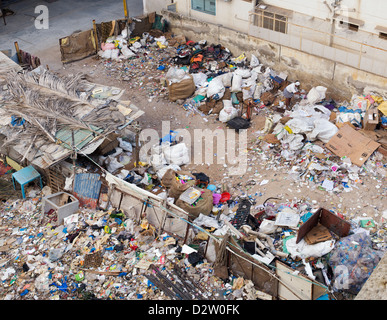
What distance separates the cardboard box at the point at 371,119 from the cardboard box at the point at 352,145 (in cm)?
35

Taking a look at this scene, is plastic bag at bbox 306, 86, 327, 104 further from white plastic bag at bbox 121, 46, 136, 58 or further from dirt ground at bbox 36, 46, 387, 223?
white plastic bag at bbox 121, 46, 136, 58

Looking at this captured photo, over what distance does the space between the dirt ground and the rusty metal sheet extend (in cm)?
90

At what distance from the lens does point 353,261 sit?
8.24 metres

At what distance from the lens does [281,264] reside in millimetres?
7793

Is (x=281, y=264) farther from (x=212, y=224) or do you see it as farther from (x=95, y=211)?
(x=95, y=211)

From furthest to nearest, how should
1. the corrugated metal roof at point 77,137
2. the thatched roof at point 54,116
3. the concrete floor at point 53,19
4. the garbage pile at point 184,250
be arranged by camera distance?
the concrete floor at point 53,19 < the thatched roof at point 54,116 < the corrugated metal roof at point 77,137 < the garbage pile at point 184,250

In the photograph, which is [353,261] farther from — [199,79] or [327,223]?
[199,79]

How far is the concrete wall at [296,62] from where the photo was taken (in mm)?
12508

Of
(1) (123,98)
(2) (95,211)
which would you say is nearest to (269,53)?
(1) (123,98)

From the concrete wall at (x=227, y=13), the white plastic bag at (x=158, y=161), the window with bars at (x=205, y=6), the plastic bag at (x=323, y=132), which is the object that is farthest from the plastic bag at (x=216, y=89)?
the window with bars at (x=205, y=6)

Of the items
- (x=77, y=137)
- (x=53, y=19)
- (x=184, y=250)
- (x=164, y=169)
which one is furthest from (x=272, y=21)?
(x=53, y=19)

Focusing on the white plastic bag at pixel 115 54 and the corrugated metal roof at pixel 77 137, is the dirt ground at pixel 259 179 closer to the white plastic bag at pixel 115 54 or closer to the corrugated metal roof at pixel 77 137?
the white plastic bag at pixel 115 54

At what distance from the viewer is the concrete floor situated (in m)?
17.9

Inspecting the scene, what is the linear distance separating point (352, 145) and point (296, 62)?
3891mm
